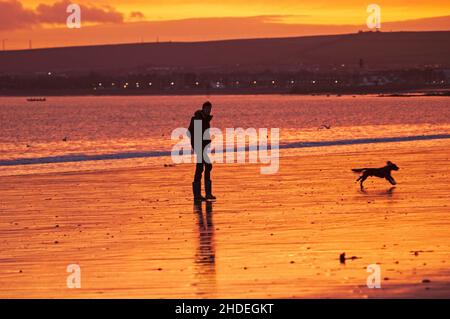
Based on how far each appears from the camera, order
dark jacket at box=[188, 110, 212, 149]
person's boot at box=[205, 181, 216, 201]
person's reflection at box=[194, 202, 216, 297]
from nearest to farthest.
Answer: person's reflection at box=[194, 202, 216, 297]
dark jacket at box=[188, 110, 212, 149]
person's boot at box=[205, 181, 216, 201]

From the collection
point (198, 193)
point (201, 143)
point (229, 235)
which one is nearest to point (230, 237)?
point (229, 235)

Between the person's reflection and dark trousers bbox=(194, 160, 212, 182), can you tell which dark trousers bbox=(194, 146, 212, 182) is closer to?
dark trousers bbox=(194, 160, 212, 182)

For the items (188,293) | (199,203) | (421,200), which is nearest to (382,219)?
(421,200)

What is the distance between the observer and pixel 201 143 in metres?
20.9

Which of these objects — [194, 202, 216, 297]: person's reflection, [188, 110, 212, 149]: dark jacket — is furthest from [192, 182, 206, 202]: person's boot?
[194, 202, 216, 297]: person's reflection

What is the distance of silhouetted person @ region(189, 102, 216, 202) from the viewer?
67.8ft

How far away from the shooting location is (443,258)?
45.5 ft

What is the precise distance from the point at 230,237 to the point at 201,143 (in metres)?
4.96

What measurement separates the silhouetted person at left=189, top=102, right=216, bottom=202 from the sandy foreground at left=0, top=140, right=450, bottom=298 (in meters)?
0.41

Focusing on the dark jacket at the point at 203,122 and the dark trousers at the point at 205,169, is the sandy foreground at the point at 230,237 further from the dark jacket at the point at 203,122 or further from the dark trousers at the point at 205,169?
the dark jacket at the point at 203,122

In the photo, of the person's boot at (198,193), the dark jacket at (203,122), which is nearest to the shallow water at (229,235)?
the person's boot at (198,193)

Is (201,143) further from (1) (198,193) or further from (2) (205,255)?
(2) (205,255)
